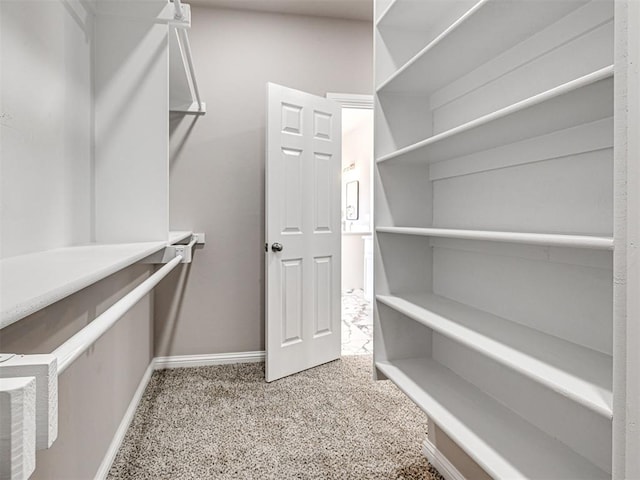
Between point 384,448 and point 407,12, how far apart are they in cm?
187

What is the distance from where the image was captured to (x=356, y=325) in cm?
402

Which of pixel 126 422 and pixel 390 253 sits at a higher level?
pixel 390 253

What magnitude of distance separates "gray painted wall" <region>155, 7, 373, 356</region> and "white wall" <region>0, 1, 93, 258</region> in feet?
4.76

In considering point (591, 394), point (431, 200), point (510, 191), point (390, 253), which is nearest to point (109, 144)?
point (390, 253)

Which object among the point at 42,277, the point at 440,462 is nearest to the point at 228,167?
the point at 440,462

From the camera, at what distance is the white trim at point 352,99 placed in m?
3.05

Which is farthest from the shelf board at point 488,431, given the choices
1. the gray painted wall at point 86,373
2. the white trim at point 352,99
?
the white trim at point 352,99

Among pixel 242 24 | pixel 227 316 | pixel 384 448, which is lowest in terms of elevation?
pixel 384 448

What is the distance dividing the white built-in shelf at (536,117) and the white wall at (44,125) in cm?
110

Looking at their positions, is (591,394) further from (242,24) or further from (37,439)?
(242,24)

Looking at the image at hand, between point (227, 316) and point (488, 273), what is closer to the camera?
point (488, 273)

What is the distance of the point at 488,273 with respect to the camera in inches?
54.6

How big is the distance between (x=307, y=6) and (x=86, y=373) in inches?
108

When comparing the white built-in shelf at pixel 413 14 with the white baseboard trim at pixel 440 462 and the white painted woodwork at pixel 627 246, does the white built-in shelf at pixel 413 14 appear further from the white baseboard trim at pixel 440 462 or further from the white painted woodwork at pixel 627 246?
the white baseboard trim at pixel 440 462
